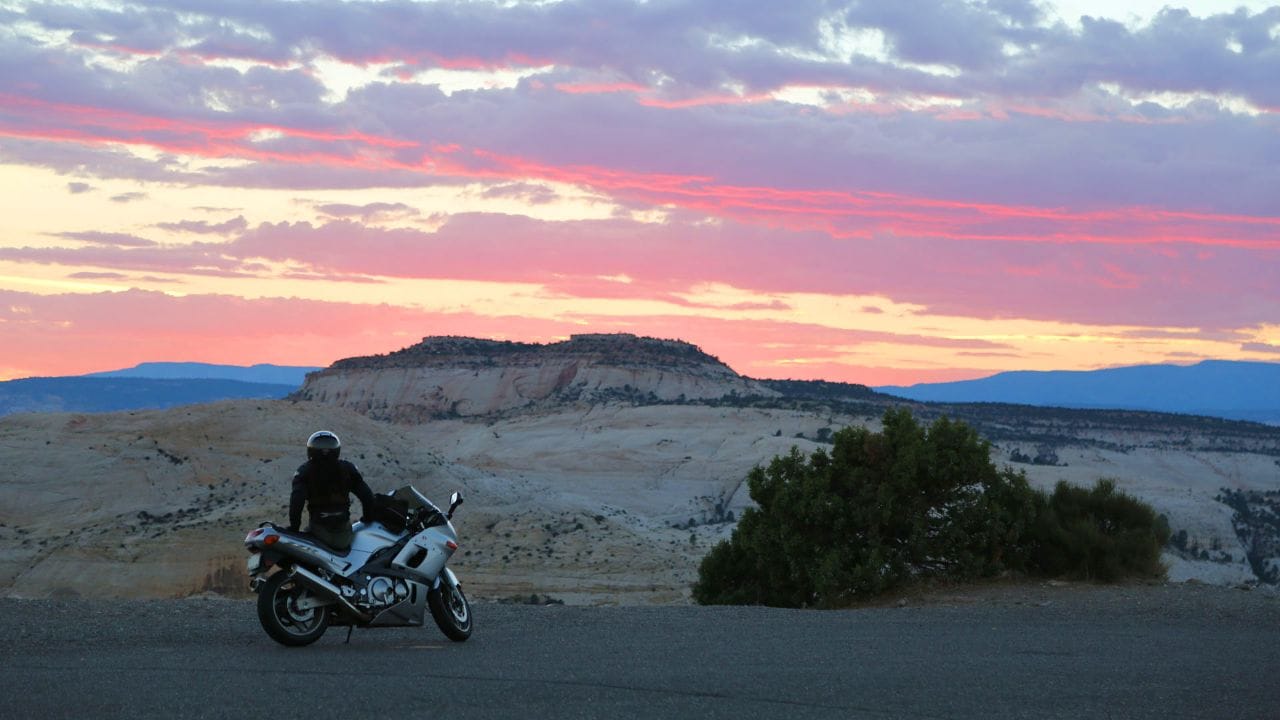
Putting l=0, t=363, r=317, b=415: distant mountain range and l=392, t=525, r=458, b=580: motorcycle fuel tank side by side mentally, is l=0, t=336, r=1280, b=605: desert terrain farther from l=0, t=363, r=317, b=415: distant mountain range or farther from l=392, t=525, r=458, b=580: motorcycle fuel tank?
l=0, t=363, r=317, b=415: distant mountain range

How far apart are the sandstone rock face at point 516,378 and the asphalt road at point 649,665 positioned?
78368 millimetres

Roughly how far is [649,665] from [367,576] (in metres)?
2.78

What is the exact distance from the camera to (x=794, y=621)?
1507 centimetres

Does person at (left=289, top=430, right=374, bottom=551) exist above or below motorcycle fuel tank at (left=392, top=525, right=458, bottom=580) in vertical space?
above

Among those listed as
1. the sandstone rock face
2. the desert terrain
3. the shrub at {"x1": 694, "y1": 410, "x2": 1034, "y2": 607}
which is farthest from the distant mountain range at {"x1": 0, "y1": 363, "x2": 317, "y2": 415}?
the shrub at {"x1": 694, "y1": 410, "x2": 1034, "y2": 607}

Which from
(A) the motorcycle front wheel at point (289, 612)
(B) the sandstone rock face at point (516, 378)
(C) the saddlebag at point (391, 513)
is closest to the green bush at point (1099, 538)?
(C) the saddlebag at point (391, 513)

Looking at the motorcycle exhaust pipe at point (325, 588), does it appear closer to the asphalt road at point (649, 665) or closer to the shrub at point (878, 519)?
the asphalt road at point (649, 665)

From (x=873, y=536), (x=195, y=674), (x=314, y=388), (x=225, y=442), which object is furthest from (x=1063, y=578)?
(x=314, y=388)

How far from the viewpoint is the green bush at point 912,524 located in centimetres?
1955

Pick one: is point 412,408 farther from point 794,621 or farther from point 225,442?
point 794,621

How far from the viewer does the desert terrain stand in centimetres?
3384

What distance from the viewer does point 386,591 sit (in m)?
12.4

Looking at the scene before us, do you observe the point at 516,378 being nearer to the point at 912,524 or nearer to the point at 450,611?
the point at 912,524

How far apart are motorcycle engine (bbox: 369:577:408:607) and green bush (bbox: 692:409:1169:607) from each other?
27.0ft
